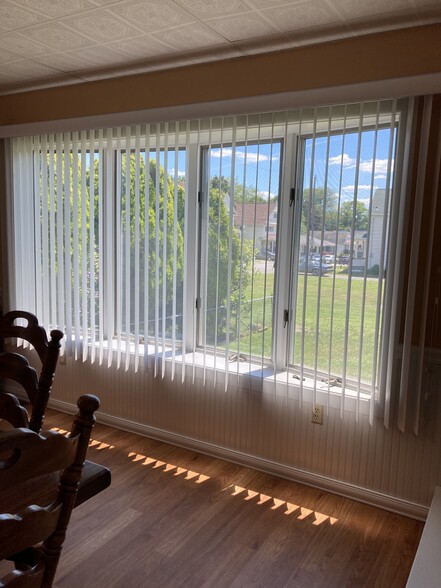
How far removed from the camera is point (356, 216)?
236 centimetres

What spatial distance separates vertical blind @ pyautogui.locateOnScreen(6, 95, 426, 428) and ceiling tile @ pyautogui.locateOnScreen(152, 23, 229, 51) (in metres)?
0.41

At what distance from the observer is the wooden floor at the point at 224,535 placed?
1.97m

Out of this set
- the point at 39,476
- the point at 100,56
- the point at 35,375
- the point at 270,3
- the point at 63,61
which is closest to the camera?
the point at 39,476

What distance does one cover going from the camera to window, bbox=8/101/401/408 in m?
2.37

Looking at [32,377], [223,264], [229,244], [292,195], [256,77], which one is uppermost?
[256,77]

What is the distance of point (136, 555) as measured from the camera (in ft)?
6.82

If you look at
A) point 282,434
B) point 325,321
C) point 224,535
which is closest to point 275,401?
point 282,434

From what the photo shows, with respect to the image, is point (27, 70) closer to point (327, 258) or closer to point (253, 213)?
point (253, 213)

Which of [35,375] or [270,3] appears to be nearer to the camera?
[35,375]

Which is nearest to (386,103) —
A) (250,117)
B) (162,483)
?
(250,117)

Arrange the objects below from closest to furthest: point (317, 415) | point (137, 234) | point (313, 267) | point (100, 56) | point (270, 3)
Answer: point (270, 3), point (313, 267), point (317, 415), point (100, 56), point (137, 234)

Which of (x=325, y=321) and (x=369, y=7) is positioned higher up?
(x=369, y=7)

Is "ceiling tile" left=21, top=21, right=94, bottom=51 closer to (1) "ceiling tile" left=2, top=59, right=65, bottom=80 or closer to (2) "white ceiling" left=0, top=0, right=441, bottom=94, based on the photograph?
(2) "white ceiling" left=0, top=0, right=441, bottom=94

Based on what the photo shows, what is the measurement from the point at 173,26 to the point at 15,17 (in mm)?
769
